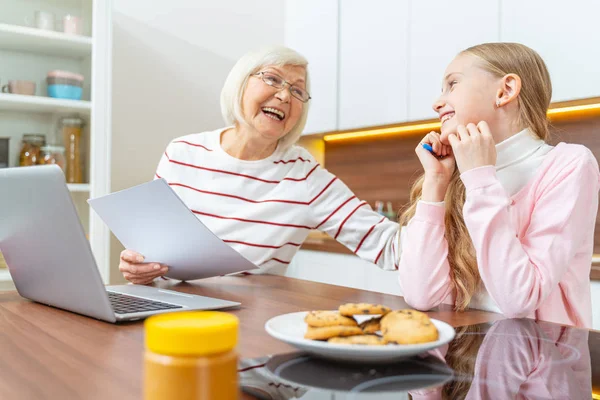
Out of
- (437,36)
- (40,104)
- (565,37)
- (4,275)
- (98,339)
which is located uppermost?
(437,36)

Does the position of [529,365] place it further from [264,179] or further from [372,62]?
[372,62]

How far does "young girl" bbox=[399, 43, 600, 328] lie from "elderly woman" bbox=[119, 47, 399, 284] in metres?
0.54

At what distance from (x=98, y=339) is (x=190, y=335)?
475 mm

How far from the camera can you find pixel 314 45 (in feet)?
10.5

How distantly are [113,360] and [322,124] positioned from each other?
8.51 feet

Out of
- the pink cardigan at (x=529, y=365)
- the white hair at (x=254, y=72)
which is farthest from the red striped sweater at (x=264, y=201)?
the pink cardigan at (x=529, y=365)

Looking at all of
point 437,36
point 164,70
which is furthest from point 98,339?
point 164,70

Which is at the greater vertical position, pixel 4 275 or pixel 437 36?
pixel 437 36

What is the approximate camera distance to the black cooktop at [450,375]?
21.1 inches

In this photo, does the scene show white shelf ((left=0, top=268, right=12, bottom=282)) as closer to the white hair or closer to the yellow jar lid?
the white hair

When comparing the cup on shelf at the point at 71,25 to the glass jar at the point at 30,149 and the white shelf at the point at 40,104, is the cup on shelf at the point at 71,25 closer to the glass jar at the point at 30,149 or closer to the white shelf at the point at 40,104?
the white shelf at the point at 40,104

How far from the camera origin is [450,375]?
1.94 ft

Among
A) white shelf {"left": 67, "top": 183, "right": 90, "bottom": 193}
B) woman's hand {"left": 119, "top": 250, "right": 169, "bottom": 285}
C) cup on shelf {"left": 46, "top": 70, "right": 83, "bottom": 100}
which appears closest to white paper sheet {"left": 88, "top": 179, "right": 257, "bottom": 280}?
woman's hand {"left": 119, "top": 250, "right": 169, "bottom": 285}

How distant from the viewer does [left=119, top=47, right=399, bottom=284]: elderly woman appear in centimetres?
174
